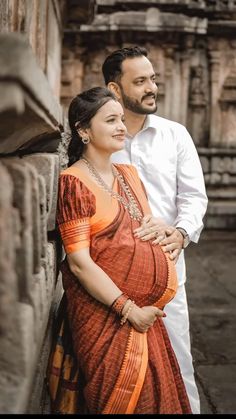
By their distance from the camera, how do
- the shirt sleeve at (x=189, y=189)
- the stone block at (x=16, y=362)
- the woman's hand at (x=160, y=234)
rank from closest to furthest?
1. the stone block at (x=16, y=362)
2. the woman's hand at (x=160, y=234)
3. the shirt sleeve at (x=189, y=189)

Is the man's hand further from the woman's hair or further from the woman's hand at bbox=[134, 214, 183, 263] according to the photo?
the woman's hair

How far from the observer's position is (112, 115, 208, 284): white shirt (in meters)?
1.93

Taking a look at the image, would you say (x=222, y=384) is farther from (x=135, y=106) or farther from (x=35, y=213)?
(x=35, y=213)

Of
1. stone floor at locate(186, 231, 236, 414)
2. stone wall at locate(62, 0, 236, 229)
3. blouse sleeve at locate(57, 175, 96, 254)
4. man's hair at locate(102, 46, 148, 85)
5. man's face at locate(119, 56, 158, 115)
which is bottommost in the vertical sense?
stone floor at locate(186, 231, 236, 414)

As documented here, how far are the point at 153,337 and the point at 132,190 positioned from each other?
46cm

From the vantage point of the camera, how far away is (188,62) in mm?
7621

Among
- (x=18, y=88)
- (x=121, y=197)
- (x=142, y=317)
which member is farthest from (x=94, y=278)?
(x=18, y=88)

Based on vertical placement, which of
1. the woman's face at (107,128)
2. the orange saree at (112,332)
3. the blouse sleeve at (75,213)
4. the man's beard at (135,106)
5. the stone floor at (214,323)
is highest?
the man's beard at (135,106)

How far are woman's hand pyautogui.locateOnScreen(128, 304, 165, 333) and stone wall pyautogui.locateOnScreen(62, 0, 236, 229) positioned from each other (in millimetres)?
6050

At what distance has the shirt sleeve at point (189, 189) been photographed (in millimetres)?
1829

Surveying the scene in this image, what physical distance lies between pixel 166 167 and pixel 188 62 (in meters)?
6.17

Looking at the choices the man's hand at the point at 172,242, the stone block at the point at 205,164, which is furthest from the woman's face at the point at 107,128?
the stone block at the point at 205,164

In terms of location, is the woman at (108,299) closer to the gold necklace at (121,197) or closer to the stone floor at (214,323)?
the gold necklace at (121,197)

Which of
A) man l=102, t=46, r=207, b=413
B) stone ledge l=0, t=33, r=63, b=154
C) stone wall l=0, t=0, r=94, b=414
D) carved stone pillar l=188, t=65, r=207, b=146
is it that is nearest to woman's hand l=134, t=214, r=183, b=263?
man l=102, t=46, r=207, b=413
